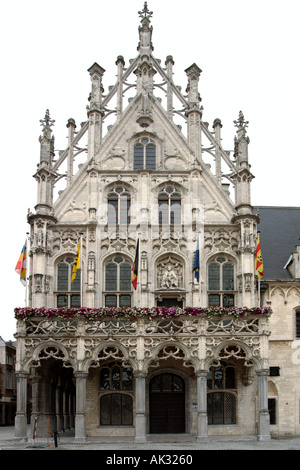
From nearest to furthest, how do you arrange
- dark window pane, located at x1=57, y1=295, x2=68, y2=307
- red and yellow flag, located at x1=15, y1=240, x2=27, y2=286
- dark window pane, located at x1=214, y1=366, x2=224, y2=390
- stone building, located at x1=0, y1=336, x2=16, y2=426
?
1. red and yellow flag, located at x1=15, y1=240, x2=27, y2=286
2. dark window pane, located at x1=214, y1=366, x2=224, y2=390
3. dark window pane, located at x1=57, y1=295, x2=68, y2=307
4. stone building, located at x1=0, y1=336, x2=16, y2=426

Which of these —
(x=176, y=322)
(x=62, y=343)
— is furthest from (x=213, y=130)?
(x=62, y=343)

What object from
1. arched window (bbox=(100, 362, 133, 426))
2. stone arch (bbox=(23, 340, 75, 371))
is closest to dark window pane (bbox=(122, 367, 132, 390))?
arched window (bbox=(100, 362, 133, 426))

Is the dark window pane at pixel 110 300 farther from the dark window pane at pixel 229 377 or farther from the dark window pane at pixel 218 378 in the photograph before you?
the dark window pane at pixel 229 377

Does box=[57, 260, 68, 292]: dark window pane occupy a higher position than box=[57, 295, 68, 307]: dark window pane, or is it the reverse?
box=[57, 260, 68, 292]: dark window pane

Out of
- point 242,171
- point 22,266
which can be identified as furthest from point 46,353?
point 242,171

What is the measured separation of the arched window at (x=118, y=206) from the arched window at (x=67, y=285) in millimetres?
3419

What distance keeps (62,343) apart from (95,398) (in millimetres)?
4473

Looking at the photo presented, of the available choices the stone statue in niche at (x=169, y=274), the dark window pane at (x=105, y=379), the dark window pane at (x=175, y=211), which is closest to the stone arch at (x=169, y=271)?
the stone statue in niche at (x=169, y=274)

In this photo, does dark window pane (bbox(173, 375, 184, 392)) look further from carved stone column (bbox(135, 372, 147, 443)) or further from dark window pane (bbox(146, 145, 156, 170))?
dark window pane (bbox(146, 145, 156, 170))

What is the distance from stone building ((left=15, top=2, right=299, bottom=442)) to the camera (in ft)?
90.9

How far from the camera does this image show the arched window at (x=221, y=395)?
30266 mm

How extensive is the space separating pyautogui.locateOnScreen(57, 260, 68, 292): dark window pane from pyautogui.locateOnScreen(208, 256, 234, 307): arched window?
8.27m

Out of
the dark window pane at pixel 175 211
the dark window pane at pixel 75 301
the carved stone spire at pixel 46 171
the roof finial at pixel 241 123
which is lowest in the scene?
the dark window pane at pixel 75 301
